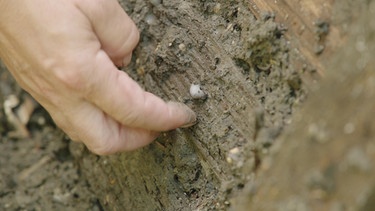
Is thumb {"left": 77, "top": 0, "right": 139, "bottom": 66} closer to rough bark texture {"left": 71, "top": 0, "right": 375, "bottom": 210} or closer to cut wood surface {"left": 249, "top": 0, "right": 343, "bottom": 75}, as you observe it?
rough bark texture {"left": 71, "top": 0, "right": 375, "bottom": 210}

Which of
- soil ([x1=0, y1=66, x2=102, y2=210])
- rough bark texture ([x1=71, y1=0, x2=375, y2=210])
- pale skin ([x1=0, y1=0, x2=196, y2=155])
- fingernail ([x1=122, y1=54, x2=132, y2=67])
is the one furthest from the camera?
soil ([x1=0, y1=66, x2=102, y2=210])

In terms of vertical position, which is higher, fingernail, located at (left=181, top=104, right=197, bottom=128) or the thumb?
the thumb

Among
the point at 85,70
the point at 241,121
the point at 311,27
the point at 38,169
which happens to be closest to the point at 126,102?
the point at 85,70

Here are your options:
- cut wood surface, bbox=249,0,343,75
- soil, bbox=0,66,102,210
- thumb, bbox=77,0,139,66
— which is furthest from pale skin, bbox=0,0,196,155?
soil, bbox=0,66,102,210

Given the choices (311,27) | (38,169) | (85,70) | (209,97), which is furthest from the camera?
(38,169)

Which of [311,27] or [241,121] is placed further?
[241,121]

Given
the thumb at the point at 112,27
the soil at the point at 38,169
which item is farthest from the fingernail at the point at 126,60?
the soil at the point at 38,169

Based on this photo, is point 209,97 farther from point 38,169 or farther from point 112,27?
point 38,169

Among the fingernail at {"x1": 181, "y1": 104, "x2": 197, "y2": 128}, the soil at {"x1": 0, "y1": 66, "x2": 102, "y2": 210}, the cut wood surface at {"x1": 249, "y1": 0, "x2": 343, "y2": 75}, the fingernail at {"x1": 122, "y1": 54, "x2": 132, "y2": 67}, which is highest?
the fingernail at {"x1": 122, "y1": 54, "x2": 132, "y2": 67}
